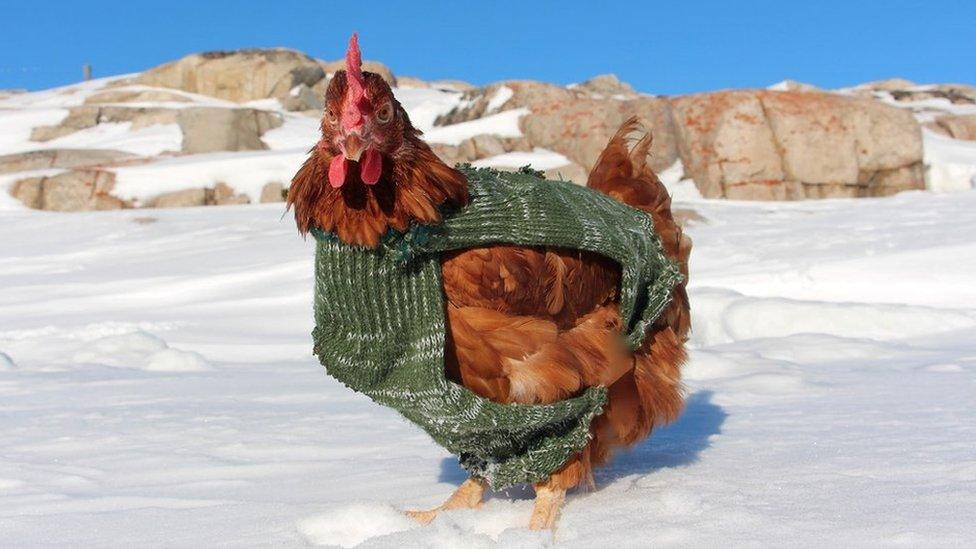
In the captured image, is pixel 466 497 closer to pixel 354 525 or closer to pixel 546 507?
pixel 546 507

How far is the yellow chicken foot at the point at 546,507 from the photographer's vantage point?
270cm

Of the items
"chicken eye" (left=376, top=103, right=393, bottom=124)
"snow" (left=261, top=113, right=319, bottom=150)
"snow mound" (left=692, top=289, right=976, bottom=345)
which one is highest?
"snow" (left=261, top=113, right=319, bottom=150)

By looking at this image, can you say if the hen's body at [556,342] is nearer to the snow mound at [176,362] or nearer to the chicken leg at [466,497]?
the chicken leg at [466,497]

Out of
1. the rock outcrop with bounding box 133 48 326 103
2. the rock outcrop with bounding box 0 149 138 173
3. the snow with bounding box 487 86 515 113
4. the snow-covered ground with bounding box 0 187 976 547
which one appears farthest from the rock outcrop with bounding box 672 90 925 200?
the rock outcrop with bounding box 133 48 326 103

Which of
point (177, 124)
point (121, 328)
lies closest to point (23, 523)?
point (121, 328)

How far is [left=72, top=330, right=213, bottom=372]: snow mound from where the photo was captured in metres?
5.91

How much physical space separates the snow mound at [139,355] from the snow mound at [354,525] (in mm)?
3421

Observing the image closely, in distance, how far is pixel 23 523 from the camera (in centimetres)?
277

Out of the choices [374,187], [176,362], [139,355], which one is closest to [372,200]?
[374,187]

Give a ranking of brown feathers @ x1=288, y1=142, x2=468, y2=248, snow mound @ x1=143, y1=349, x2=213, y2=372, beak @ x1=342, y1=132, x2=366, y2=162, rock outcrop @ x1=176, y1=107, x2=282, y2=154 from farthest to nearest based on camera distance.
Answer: rock outcrop @ x1=176, y1=107, x2=282, y2=154 < snow mound @ x1=143, y1=349, x2=213, y2=372 < brown feathers @ x1=288, y1=142, x2=468, y2=248 < beak @ x1=342, y1=132, x2=366, y2=162

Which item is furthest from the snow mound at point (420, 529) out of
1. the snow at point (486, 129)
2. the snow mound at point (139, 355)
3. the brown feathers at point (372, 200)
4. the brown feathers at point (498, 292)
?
the snow at point (486, 129)

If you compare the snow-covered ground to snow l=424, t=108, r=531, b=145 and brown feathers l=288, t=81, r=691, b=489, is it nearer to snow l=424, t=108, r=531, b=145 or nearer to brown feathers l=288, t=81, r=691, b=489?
brown feathers l=288, t=81, r=691, b=489

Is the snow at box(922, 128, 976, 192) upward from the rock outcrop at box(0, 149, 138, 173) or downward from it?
downward

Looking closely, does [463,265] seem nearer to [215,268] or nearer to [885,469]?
[885,469]
